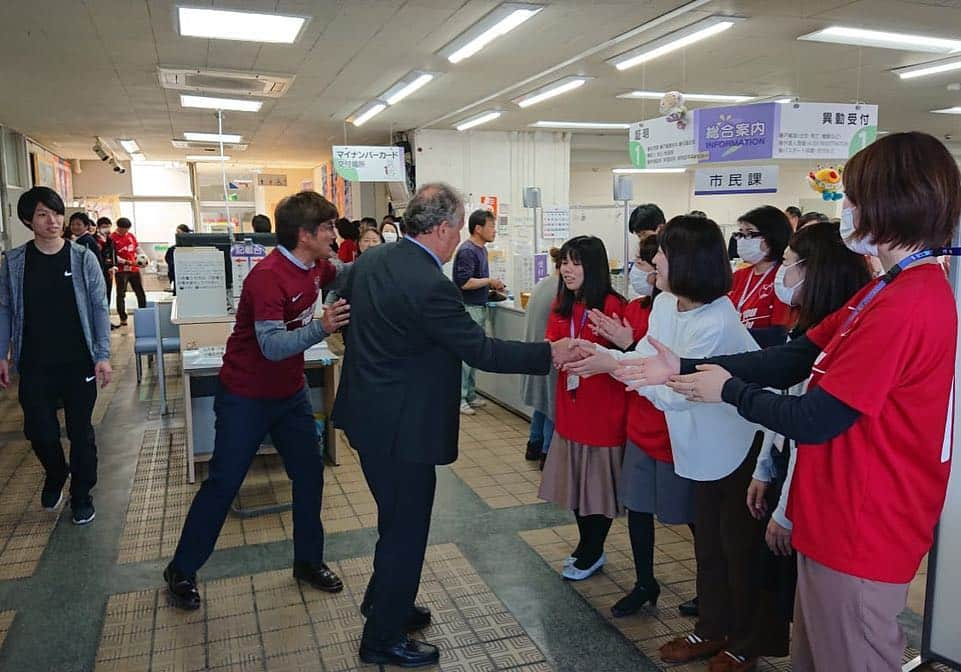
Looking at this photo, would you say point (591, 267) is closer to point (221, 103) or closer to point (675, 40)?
point (675, 40)

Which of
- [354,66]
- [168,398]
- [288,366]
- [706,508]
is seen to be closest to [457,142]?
[354,66]

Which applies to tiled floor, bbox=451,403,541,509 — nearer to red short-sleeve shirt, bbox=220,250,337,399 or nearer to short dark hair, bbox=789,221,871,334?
red short-sleeve shirt, bbox=220,250,337,399

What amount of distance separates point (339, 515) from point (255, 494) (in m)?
0.67

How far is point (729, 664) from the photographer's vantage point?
97.3 inches

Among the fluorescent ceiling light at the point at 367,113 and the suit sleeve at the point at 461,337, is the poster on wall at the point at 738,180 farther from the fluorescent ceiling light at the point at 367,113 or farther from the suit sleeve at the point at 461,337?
the fluorescent ceiling light at the point at 367,113

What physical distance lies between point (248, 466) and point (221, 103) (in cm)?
661

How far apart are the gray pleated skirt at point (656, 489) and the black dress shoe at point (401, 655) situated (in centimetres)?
90

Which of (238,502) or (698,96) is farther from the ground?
(698,96)

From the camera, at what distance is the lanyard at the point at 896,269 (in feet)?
4.79

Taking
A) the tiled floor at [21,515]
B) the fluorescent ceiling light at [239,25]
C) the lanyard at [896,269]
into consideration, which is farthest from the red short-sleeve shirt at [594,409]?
the fluorescent ceiling light at [239,25]

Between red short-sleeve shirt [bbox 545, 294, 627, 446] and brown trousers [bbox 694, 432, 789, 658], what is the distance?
0.49 m

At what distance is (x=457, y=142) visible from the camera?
36.3 feet

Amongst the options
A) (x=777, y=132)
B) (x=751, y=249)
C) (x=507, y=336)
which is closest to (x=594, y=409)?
(x=751, y=249)

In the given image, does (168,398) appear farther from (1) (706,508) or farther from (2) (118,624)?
(1) (706,508)
